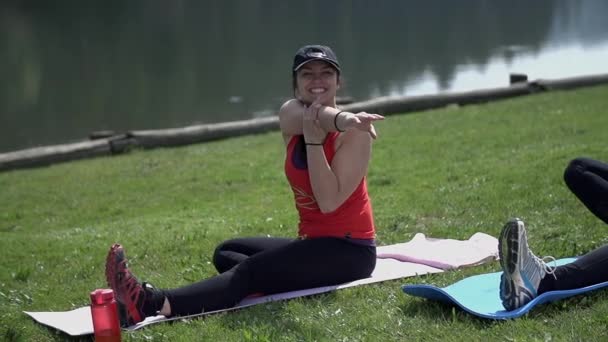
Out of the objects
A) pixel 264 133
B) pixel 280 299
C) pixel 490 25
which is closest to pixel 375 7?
pixel 490 25

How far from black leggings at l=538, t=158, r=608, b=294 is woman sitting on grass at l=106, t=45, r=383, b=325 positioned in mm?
1031

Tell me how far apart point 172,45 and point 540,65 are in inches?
444

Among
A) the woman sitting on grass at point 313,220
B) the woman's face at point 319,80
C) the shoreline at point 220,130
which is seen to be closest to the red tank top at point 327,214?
the woman sitting on grass at point 313,220

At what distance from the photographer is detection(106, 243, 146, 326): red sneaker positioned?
428cm

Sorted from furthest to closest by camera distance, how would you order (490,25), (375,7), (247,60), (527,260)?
(375,7), (490,25), (247,60), (527,260)

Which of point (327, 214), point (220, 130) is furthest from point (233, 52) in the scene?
point (327, 214)

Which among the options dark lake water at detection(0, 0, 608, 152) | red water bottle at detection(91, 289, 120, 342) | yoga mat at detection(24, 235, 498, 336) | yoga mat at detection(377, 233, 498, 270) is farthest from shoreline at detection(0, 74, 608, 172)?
red water bottle at detection(91, 289, 120, 342)

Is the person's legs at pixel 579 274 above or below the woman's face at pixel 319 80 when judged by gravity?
below

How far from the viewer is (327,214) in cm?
466

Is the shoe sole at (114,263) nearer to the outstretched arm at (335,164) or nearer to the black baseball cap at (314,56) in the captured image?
the outstretched arm at (335,164)

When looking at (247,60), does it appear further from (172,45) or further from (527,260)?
(527,260)

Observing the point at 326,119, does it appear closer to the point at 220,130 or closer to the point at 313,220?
the point at 313,220

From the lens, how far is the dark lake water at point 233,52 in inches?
750

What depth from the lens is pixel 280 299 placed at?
4570 mm
